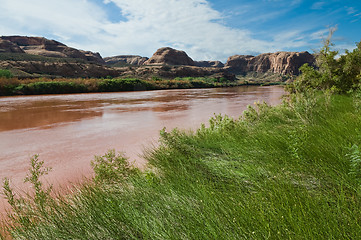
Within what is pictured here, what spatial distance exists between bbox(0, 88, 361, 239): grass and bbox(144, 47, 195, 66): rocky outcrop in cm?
14994

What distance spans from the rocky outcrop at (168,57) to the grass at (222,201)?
149936 mm

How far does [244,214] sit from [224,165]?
128 centimetres

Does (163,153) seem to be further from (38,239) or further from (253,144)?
(38,239)

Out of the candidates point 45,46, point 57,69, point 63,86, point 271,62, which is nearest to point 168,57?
point 45,46

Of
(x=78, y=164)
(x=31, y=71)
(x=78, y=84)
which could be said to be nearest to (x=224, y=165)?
(x=78, y=164)

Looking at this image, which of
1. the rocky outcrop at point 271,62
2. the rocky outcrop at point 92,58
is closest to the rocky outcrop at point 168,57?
the rocky outcrop at point 92,58

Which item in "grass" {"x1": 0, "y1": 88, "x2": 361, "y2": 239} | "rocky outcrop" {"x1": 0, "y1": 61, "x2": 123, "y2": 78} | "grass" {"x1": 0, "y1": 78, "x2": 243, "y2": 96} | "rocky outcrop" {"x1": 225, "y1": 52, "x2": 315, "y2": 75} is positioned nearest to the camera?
"grass" {"x1": 0, "y1": 88, "x2": 361, "y2": 239}

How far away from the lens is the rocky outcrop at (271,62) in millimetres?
155875

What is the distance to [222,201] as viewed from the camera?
196 centimetres

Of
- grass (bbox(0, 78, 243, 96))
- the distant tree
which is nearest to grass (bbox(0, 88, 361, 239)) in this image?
the distant tree

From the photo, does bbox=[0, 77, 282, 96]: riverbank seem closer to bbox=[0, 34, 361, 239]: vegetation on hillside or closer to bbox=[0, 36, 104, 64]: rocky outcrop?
bbox=[0, 34, 361, 239]: vegetation on hillside

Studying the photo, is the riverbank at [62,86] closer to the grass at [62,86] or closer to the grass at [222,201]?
the grass at [62,86]

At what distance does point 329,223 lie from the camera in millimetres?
1535

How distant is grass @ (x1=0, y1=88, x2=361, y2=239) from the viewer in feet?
5.19
